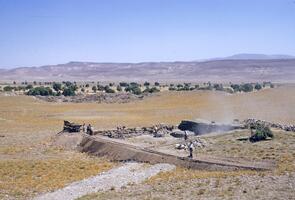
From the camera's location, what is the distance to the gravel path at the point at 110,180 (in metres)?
28.7

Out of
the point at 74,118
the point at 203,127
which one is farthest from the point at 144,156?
the point at 74,118

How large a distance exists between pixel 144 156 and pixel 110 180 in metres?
7.08

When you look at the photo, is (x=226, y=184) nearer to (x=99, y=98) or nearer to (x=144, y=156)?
(x=144, y=156)

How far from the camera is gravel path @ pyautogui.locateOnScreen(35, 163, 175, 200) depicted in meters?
28.7

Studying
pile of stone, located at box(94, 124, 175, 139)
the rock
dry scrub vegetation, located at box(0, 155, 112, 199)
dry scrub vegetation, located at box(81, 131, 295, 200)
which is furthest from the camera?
pile of stone, located at box(94, 124, 175, 139)

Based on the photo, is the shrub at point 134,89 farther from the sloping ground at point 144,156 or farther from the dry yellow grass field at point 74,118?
the sloping ground at point 144,156

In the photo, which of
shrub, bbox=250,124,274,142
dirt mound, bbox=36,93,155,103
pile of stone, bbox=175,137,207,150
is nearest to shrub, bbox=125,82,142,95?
dirt mound, bbox=36,93,155,103

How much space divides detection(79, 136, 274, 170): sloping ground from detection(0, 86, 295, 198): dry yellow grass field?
1.72 m

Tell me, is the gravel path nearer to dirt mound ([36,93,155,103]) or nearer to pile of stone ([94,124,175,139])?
pile of stone ([94,124,175,139])

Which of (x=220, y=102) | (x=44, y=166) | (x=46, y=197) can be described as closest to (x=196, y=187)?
(x=46, y=197)

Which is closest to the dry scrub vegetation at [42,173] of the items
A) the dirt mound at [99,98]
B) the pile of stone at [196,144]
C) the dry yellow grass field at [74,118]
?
the dry yellow grass field at [74,118]

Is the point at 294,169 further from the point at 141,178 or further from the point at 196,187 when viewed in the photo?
the point at 141,178

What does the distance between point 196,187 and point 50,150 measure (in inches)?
861

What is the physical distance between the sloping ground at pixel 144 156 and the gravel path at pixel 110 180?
3.77 feet
